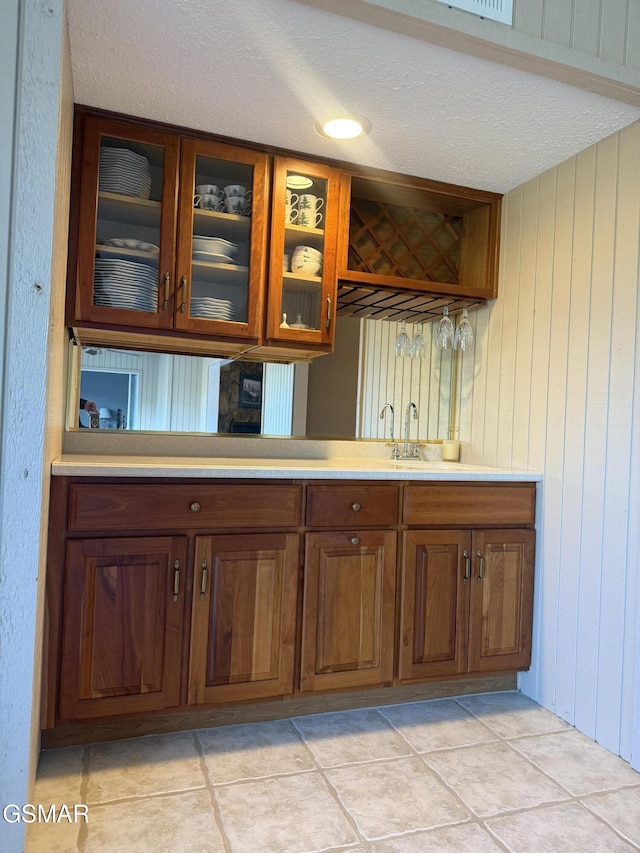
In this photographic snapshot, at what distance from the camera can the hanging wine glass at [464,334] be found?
9.27 feet

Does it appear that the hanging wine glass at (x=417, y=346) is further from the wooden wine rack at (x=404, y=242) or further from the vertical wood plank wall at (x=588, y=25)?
the vertical wood plank wall at (x=588, y=25)

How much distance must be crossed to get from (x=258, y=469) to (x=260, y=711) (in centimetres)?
86

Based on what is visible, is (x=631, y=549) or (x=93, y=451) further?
(x=93, y=451)

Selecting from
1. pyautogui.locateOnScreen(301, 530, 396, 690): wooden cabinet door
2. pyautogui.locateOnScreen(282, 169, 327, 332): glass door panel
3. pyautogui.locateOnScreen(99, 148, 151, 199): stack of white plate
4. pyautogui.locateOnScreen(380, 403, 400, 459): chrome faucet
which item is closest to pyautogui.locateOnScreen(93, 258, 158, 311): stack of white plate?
pyautogui.locateOnScreen(99, 148, 151, 199): stack of white plate

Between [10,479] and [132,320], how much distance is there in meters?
0.92

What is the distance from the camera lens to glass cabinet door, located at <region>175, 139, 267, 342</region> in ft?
7.39

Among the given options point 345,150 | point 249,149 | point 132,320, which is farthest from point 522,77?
point 132,320

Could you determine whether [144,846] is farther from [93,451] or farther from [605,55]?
[605,55]

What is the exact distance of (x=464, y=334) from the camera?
9.27 ft

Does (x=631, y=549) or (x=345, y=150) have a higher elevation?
(x=345, y=150)

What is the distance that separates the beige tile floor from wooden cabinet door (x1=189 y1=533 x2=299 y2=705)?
0.59 ft

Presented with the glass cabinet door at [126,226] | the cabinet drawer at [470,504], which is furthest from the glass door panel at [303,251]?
the cabinet drawer at [470,504]

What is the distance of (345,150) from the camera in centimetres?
237

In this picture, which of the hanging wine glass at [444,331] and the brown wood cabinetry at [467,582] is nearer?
the brown wood cabinetry at [467,582]
